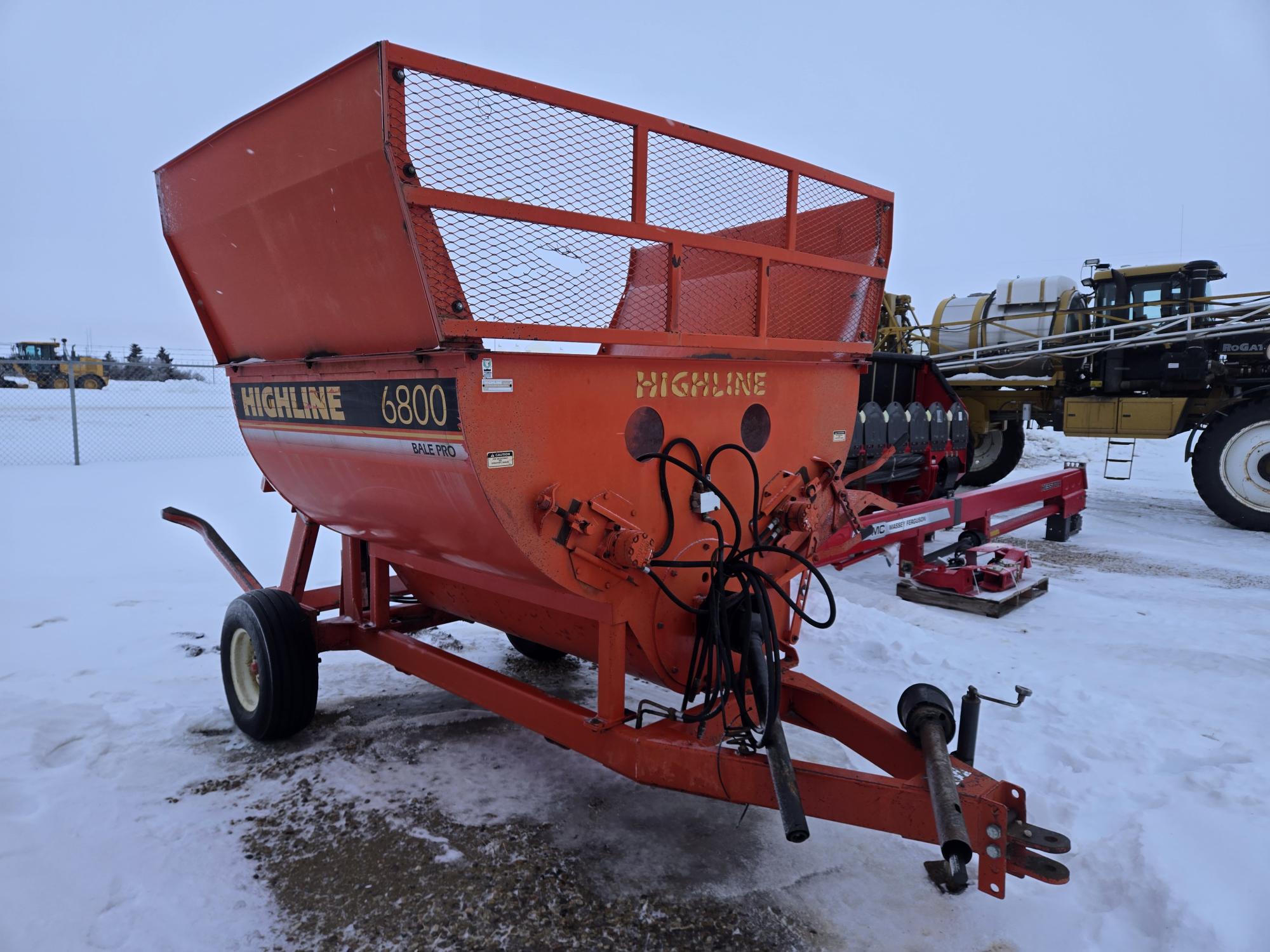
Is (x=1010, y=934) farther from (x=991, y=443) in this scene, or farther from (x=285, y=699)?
(x=991, y=443)

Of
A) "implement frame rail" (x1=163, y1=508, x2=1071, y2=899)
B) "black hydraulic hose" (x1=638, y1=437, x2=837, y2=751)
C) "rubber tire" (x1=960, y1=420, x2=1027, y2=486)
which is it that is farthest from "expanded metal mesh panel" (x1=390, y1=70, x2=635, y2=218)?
"rubber tire" (x1=960, y1=420, x2=1027, y2=486)

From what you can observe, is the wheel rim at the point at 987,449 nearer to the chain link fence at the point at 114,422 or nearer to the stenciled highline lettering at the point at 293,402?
the chain link fence at the point at 114,422

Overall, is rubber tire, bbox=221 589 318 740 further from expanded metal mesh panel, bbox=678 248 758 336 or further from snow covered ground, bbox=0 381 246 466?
snow covered ground, bbox=0 381 246 466

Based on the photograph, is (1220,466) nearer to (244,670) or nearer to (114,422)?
(244,670)

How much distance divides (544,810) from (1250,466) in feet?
30.7

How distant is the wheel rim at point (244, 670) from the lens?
3.97 m

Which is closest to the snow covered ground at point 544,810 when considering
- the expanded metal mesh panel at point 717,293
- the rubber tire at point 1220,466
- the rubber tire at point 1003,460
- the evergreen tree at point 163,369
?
the expanded metal mesh panel at point 717,293

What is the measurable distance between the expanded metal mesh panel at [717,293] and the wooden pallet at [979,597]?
340cm

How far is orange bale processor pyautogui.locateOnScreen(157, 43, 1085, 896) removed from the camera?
2445 mm

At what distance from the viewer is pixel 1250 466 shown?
9.12 metres

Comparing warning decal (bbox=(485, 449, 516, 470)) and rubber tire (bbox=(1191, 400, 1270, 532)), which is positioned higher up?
warning decal (bbox=(485, 449, 516, 470))

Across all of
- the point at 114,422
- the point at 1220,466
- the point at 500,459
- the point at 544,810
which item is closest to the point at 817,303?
the point at 500,459

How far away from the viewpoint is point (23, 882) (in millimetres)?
2693

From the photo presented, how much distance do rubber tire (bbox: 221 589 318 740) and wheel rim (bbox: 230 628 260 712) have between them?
4cm
